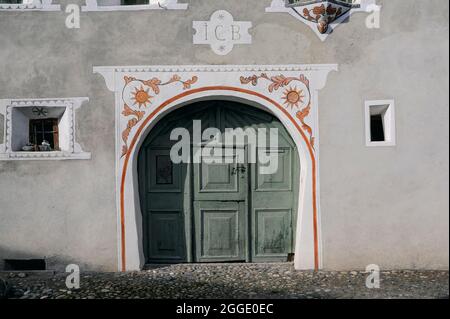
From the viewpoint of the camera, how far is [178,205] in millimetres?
5980

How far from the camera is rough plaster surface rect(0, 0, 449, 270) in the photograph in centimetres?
565

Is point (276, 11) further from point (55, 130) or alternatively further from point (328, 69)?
point (55, 130)

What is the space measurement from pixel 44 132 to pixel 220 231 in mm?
2735

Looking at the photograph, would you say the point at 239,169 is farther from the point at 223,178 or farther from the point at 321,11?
the point at 321,11

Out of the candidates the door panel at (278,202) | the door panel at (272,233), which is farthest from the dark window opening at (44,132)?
the door panel at (272,233)

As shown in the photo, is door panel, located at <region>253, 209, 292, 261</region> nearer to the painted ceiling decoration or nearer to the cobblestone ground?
the cobblestone ground

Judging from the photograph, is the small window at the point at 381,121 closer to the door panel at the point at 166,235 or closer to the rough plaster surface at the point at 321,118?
the rough plaster surface at the point at 321,118

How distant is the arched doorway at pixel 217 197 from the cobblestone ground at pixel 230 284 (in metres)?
0.29

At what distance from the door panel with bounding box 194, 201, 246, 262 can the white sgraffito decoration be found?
7.06 feet

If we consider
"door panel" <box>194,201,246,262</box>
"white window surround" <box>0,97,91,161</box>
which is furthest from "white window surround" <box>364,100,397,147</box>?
"white window surround" <box>0,97,91,161</box>

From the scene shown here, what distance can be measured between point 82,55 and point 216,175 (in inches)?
92.1

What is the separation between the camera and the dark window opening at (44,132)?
5938 mm

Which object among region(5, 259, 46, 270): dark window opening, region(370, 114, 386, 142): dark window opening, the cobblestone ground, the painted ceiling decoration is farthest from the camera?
region(370, 114, 386, 142): dark window opening

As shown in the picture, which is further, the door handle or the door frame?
the door handle
